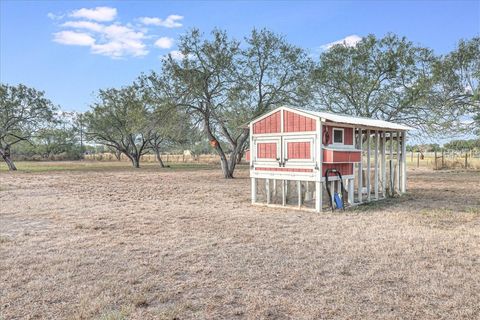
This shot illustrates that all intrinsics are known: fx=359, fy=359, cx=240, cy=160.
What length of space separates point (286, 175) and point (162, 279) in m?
5.76

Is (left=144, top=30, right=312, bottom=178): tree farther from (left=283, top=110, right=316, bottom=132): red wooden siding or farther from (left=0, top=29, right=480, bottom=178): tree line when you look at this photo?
(left=283, top=110, right=316, bottom=132): red wooden siding

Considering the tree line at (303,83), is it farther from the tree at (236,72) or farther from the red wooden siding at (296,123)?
the red wooden siding at (296,123)

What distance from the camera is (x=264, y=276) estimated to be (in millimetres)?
4023

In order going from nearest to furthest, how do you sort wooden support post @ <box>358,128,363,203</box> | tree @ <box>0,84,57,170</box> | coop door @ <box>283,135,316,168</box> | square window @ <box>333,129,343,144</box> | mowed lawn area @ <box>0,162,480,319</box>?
mowed lawn area @ <box>0,162,480,319</box> → coop door @ <box>283,135,316,168</box> → square window @ <box>333,129,343,144</box> → wooden support post @ <box>358,128,363,203</box> → tree @ <box>0,84,57,170</box>

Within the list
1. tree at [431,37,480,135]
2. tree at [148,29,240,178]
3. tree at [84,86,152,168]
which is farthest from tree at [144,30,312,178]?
tree at [84,86,152,168]

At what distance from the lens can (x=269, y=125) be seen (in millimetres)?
9656

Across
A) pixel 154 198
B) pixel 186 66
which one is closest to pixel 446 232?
pixel 154 198

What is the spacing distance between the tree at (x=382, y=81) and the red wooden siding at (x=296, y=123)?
1065cm

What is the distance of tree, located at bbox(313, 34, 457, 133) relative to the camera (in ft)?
59.5

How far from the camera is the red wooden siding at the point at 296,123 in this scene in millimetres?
8797

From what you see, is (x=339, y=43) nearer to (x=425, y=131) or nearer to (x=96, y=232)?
(x=425, y=131)

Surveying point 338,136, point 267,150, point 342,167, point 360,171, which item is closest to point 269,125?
point 267,150

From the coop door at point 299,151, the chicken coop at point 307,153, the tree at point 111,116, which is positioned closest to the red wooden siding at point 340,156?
the chicken coop at point 307,153

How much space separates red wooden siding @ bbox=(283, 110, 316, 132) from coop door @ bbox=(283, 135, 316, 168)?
8.3 inches
